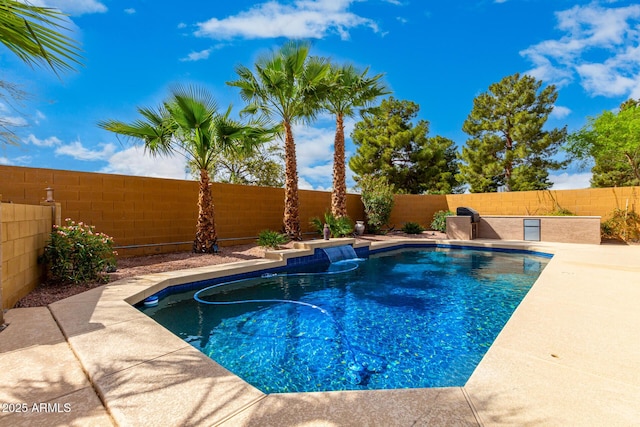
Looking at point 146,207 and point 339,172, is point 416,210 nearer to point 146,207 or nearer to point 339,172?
point 339,172

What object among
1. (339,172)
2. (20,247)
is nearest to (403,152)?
(339,172)

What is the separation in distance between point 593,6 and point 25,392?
17249 mm

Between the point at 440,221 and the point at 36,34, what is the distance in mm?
15155

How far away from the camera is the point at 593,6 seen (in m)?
11.1

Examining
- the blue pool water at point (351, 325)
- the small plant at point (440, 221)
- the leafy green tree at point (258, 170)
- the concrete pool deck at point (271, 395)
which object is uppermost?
the leafy green tree at point (258, 170)

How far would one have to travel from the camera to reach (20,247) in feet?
13.3

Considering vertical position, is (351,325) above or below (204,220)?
below

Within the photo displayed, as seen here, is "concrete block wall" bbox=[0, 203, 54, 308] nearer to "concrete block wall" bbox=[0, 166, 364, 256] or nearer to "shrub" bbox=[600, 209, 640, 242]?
"concrete block wall" bbox=[0, 166, 364, 256]

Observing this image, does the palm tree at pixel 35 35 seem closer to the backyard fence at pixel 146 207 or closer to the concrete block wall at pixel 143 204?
the backyard fence at pixel 146 207

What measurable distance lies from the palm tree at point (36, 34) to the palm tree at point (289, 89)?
7703 millimetres

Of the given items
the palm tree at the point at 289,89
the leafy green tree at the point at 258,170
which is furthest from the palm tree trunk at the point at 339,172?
the leafy green tree at the point at 258,170

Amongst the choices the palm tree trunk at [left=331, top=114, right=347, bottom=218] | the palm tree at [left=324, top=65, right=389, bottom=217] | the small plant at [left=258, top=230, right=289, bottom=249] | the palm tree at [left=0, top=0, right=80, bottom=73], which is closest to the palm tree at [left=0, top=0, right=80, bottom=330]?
the palm tree at [left=0, top=0, right=80, bottom=73]

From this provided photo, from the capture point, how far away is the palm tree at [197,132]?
7.09 m

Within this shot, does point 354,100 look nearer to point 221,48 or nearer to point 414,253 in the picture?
point 221,48
